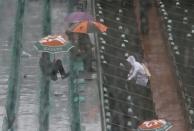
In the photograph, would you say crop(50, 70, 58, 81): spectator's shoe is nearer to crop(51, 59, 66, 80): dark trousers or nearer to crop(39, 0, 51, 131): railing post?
crop(51, 59, 66, 80): dark trousers

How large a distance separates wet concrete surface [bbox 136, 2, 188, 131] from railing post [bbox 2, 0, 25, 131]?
3055 mm

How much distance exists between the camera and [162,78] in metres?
15.3

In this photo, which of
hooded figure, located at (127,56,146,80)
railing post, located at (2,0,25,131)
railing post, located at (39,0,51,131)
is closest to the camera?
railing post, located at (2,0,25,131)

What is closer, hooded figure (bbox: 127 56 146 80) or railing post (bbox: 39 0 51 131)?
railing post (bbox: 39 0 51 131)

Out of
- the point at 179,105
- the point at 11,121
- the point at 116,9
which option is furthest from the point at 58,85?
the point at 116,9

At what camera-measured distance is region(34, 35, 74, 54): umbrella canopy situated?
13.1 m

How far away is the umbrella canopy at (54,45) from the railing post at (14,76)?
137 cm

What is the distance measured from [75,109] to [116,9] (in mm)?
4617

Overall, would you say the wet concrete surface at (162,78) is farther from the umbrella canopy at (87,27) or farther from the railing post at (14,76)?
the railing post at (14,76)

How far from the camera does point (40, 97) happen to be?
13977 millimetres

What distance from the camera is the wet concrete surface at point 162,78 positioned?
14.1 meters

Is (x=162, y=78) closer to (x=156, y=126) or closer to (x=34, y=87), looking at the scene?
(x=34, y=87)

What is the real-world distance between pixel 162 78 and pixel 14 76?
344 centimetres

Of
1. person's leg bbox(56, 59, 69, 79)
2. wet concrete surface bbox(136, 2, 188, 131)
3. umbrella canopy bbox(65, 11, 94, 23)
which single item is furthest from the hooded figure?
umbrella canopy bbox(65, 11, 94, 23)
